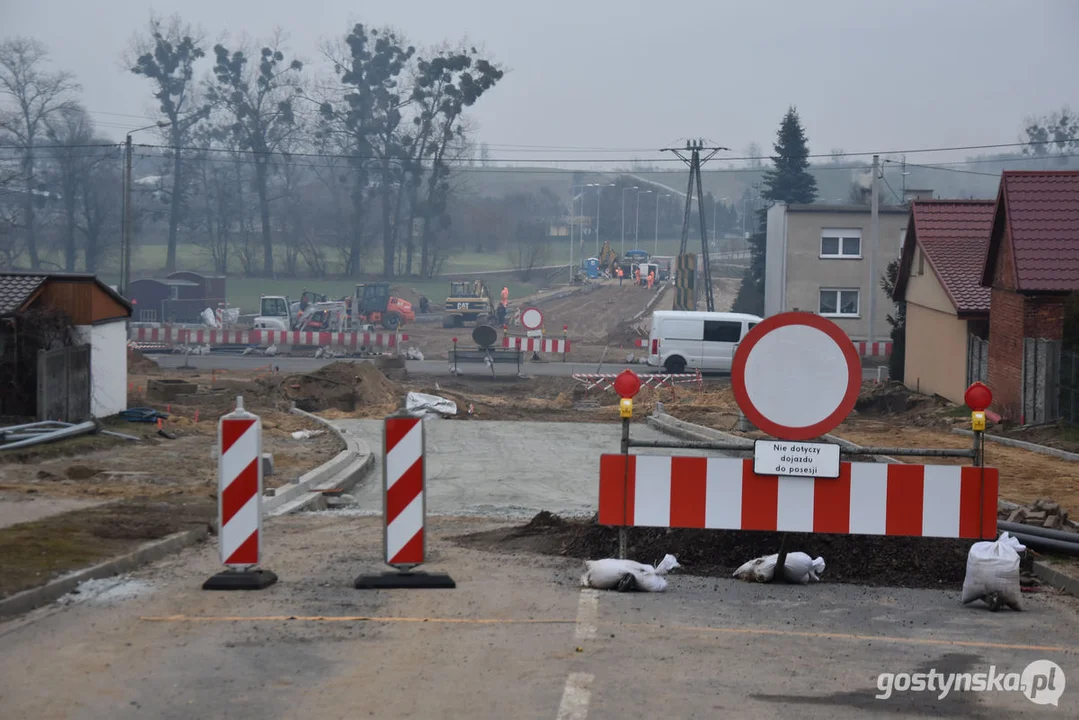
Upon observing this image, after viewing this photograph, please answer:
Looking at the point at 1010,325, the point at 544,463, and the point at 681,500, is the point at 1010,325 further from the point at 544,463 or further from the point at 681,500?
the point at 681,500

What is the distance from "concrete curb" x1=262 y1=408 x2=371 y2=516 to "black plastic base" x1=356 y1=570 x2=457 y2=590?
4452mm

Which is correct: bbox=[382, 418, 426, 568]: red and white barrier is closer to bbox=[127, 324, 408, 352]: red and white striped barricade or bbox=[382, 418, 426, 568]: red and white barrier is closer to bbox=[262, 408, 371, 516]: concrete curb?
bbox=[262, 408, 371, 516]: concrete curb

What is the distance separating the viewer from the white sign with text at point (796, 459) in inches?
305

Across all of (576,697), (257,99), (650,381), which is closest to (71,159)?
(257,99)

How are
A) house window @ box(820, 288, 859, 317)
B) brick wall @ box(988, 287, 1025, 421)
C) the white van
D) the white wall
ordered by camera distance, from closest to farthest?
the white wall
brick wall @ box(988, 287, 1025, 421)
the white van
house window @ box(820, 288, 859, 317)

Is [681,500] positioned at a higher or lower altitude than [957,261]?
lower

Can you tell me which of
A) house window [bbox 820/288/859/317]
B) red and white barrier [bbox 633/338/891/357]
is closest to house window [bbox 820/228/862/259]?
house window [bbox 820/288/859/317]

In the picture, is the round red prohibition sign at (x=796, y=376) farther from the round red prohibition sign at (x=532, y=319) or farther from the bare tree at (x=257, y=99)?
the bare tree at (x=257, y=99)

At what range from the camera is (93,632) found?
6609 mm

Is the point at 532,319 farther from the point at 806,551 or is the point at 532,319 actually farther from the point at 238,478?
the point at 238,478

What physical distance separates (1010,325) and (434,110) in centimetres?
6211

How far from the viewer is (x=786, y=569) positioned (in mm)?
8141

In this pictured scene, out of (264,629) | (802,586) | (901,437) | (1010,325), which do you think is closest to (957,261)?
(1010,325)

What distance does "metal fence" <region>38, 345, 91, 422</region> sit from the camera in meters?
18.7
